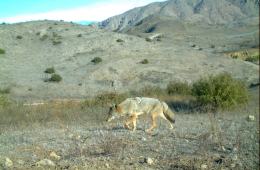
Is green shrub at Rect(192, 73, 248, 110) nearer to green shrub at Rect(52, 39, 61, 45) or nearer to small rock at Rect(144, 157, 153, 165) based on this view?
small rock at Rect(144, 157, 153, 165)

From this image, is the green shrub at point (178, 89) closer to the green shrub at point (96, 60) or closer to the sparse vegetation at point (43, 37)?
the green shrub at point (96, 60)

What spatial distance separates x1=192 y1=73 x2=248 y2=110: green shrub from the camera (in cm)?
2466

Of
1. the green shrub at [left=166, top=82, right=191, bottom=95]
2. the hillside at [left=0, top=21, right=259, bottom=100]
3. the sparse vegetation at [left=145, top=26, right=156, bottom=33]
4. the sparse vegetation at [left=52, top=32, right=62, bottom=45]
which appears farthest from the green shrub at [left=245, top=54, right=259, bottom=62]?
the sparse vegetation at [left=145, top=26, right=156, bottom=33]

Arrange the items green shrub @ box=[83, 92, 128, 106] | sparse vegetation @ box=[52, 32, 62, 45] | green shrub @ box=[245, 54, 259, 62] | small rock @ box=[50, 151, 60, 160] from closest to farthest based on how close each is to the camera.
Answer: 1. small rock @ box=[50, 151, 60, 160]
2. green shrub @ box=[83, 92, 128, 106]
3. green shrub @ box=[245, 54, 259, 62]
4. sparse vegetation @ box=[52, 32, 62, 45]

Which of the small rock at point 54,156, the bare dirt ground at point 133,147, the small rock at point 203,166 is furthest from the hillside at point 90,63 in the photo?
the small rock at point 203,166

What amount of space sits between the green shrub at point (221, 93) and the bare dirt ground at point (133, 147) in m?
6.50

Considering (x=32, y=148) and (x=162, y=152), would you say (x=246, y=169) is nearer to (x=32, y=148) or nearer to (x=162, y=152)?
(x=162, y=152)

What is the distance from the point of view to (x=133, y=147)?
488 inches

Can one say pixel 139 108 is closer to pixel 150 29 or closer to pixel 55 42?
pixel 55 42

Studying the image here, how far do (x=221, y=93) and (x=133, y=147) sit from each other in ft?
43.6

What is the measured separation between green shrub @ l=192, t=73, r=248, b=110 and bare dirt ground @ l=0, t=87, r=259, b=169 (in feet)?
21.3

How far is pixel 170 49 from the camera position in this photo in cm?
5806

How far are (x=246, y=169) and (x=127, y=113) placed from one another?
5936 mm

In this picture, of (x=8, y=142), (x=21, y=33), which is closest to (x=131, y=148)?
(x=8, y=142)
